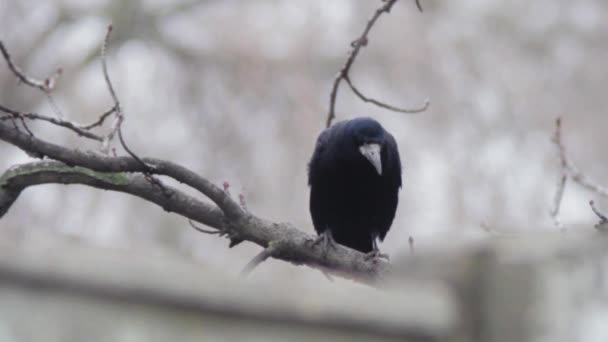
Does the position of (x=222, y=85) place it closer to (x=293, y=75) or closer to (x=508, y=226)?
(x=293, y=75)

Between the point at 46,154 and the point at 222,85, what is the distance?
940 cm

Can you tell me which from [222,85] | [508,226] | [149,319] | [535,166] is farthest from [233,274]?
[222,85]

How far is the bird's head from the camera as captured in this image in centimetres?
475

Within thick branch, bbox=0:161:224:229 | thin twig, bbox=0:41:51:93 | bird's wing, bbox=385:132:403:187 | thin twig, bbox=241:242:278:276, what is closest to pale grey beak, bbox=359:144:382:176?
bird's wing, bbox=385:132:403:187

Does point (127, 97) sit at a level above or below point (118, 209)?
above

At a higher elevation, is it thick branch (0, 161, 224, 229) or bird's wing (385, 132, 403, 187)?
bird's wing (385, 132, 403, 187)

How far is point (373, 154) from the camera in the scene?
4.76 m

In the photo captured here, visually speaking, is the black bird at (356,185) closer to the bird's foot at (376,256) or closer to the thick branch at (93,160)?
the bird's foot at (376,256)

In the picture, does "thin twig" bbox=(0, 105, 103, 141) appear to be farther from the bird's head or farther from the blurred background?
the blurred background

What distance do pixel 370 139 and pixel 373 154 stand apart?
0.35 feet

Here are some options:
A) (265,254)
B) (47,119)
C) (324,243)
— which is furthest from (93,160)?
(324,243)

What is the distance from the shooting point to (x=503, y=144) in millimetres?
11016

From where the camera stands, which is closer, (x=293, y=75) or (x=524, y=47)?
(x=293, y=75)

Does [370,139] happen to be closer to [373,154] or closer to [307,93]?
[373,154]
